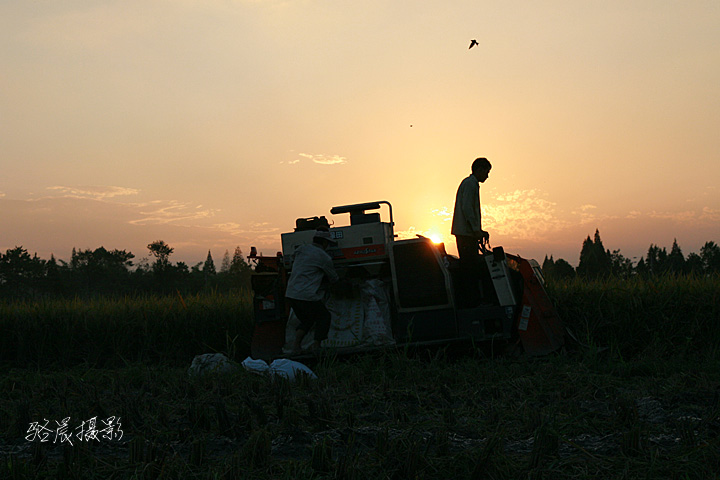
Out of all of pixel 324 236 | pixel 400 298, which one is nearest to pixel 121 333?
pixel 324 236

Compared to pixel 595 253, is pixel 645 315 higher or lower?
lower

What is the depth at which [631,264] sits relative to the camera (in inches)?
474

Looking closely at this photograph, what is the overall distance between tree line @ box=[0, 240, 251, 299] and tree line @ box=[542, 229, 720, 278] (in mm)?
38806

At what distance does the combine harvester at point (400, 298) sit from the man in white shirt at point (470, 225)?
0.13 meters

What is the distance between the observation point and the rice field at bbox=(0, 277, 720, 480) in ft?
10.2

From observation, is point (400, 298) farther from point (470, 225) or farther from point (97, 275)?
point (97, 275)

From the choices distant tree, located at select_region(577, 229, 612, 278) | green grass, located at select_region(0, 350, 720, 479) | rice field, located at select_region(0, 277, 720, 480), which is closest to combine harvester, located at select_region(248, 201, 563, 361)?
rice field, located at select_region(0, 277, 720, 480)

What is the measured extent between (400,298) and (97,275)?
228 feet

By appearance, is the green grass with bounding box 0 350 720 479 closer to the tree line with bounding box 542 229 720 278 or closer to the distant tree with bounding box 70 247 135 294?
the tree line with bounding box 542 229 720 278

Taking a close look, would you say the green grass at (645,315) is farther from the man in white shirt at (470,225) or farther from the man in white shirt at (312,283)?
the man in white shirt at (312,283)

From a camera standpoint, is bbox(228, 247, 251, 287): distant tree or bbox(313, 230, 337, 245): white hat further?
bbox(228, 247, 251, 287): distant tree

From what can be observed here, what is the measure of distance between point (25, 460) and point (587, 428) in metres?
3.29

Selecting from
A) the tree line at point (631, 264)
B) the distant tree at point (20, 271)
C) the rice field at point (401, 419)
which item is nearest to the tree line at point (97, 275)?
the distant tree at point (20, 271)

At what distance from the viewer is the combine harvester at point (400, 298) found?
24.4ft
